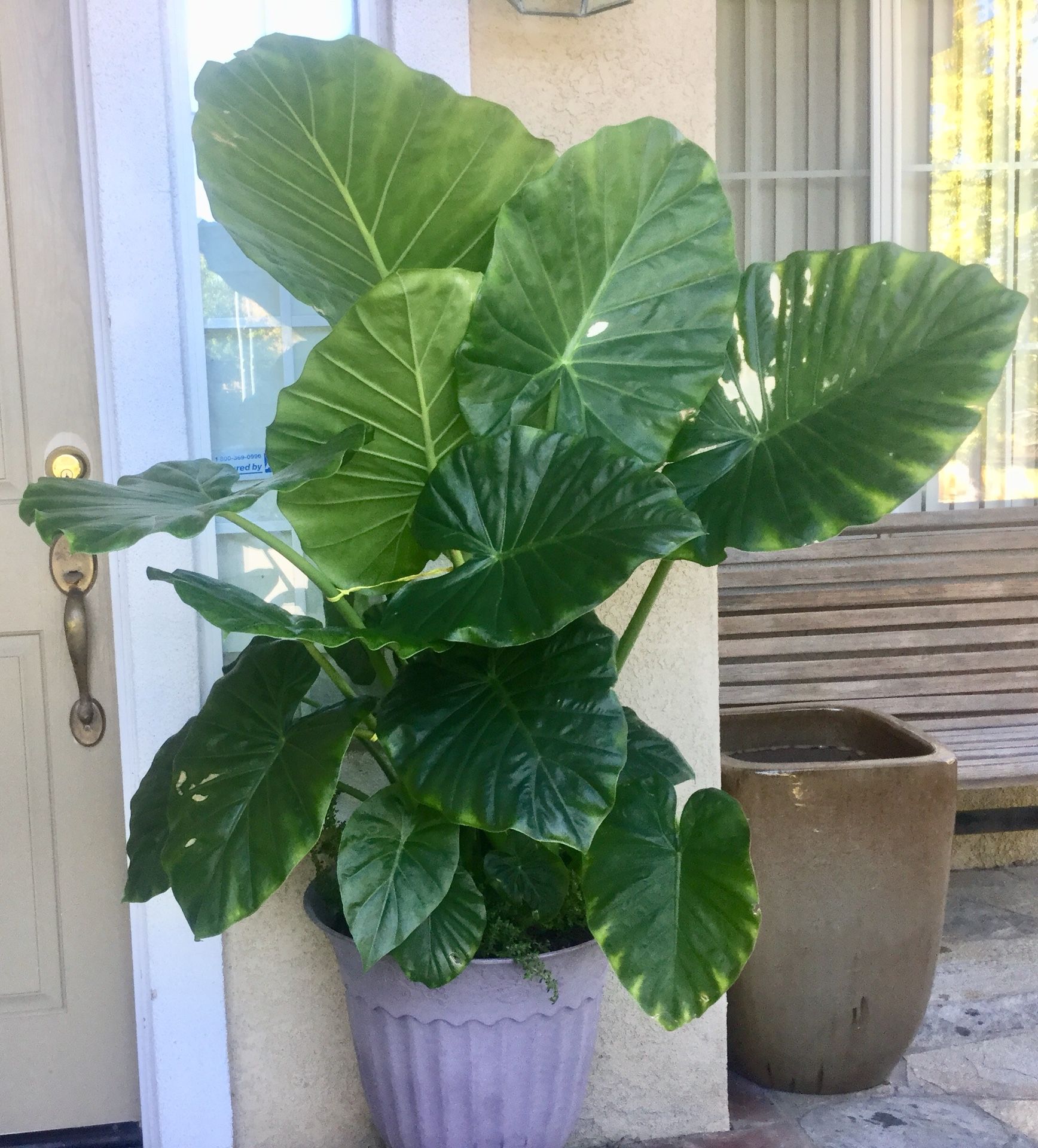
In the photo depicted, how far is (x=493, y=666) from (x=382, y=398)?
0.33 meters

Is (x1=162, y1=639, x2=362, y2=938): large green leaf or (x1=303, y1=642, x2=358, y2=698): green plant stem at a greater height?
(x1=303, y1=642, x2=358, y2=698): green plant stem

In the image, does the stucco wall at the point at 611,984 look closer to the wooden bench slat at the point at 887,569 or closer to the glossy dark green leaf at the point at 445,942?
the glossy dark green leaf at the point at 445,942

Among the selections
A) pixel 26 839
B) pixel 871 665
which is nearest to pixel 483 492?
pixel 26 839

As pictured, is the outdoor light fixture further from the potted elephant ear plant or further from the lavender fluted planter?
the lavender fluted planter

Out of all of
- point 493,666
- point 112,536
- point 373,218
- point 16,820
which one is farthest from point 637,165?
point 16,820

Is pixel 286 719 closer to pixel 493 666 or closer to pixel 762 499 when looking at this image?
pixel 493 666

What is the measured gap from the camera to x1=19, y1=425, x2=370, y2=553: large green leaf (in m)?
0.95

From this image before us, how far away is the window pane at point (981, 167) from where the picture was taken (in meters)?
2.96

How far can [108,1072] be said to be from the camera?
1.76 m

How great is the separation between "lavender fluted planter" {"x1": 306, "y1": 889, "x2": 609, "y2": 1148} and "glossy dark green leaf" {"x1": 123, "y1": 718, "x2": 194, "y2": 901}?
0.75ft

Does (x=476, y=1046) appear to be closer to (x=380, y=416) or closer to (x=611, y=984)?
(x=611, y=984)

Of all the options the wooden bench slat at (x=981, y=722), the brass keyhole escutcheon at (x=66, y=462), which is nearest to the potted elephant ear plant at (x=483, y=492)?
the brass keyhole escutcheon at (x=66, y=462)

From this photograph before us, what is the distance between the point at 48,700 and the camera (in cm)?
171

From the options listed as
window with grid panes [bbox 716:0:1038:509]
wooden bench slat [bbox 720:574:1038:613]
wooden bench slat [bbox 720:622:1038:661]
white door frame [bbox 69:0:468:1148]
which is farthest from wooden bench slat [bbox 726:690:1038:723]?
white door frame [bbox 69:0:468:1148]
